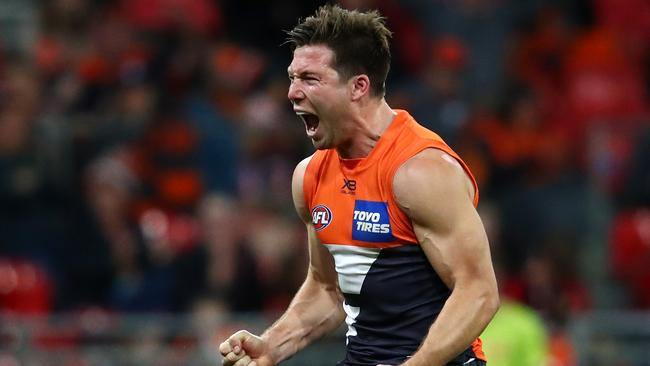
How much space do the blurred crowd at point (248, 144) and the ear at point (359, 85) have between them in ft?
13.5

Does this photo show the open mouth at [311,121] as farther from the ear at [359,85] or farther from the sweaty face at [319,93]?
the ear at [359,85]

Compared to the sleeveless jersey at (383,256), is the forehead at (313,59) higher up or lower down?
higher up

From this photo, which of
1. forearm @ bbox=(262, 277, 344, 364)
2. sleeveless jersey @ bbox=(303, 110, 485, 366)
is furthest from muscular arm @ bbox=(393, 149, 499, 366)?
forearm @ bbox=(262, 277, 344, 364)

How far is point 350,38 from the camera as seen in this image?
5.54 meters

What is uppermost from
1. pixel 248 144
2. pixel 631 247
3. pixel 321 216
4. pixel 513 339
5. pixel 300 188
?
pixel 248 144

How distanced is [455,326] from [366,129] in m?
0.92

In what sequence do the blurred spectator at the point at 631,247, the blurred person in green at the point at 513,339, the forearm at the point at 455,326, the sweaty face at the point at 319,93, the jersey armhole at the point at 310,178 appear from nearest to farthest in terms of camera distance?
the forearm at the point at 455,326 < the sweaty face at the point at 319,93 < the jersey armhole at the point at 310,178 < the blurred person in green at the point at 513,339 < the blurred spectator at the point at 631,247

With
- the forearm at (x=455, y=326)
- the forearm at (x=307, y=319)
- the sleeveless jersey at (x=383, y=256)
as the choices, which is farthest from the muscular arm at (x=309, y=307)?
the forearm at (x=455, y=326)

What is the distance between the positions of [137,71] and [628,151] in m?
4.22

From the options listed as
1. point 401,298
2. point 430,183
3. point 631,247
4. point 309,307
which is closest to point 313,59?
point 430,183

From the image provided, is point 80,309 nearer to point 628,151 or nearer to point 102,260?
point 102,260

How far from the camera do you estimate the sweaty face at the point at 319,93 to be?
217 inches

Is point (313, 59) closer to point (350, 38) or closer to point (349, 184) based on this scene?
point (350, 38)

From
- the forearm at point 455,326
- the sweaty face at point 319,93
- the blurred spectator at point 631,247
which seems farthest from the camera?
the blurred spectator at point 631,247
